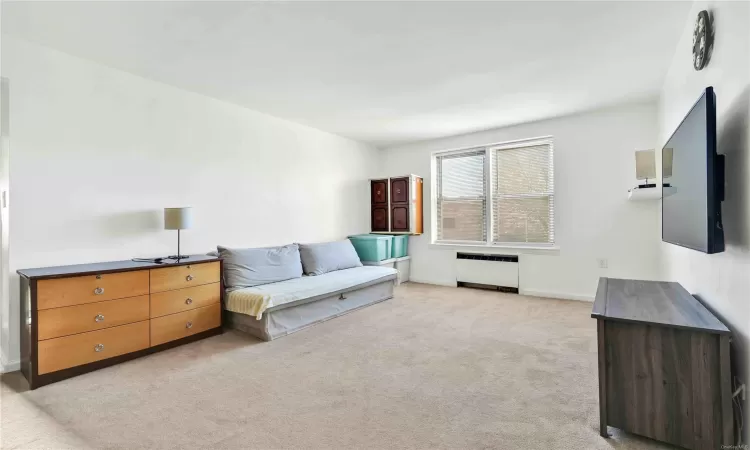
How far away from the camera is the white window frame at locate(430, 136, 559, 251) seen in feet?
16.4

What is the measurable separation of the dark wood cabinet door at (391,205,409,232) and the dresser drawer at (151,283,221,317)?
3266 millimetres

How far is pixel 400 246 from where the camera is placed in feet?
20.1

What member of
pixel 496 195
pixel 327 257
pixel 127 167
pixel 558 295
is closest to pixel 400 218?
pixel 496 195

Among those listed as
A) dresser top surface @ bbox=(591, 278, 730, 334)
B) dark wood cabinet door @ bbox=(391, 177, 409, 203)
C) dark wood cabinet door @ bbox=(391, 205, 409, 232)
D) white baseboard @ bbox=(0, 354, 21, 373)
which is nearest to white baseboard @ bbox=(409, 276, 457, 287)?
dark wood cabinet door @ bbox=(391, 205, 409, 232)

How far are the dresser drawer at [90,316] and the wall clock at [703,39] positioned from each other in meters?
4.26

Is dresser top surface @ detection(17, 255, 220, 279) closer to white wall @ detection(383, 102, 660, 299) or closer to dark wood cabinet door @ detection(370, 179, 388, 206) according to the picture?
dark wood cabinet door @ detection(370, 179, 388, 206)

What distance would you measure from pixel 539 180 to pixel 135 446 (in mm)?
5261

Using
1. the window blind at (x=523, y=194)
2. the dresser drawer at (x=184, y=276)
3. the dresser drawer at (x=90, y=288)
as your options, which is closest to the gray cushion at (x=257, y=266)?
the dresser drawer at (x=184, y=276)

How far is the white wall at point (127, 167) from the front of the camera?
2.74 meters

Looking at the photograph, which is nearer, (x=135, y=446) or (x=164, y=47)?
(x=135, y=446)

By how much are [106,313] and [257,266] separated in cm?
141

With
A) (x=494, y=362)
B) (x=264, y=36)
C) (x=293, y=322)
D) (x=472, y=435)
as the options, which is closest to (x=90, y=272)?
(x=293, y=322)

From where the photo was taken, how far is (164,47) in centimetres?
281

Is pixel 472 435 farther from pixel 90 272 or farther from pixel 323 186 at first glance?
pixel 323 186
